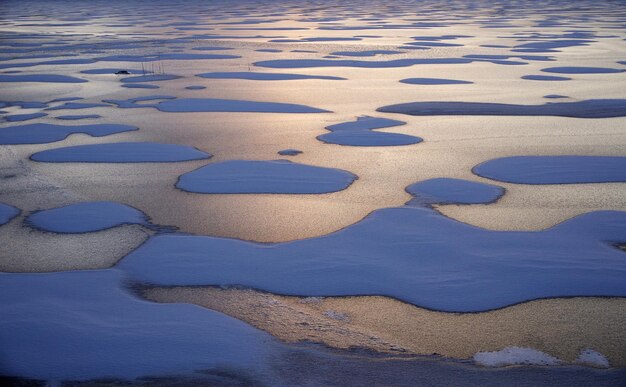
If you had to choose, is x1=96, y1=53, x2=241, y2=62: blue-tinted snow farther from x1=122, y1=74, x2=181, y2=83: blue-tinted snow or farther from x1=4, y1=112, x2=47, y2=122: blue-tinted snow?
x1=4, y1=112, x2=47, y2=122: blue-tinted snow

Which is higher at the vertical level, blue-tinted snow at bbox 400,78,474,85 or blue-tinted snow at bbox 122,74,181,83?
blue-tinted snow at bbox 122,74,181,83

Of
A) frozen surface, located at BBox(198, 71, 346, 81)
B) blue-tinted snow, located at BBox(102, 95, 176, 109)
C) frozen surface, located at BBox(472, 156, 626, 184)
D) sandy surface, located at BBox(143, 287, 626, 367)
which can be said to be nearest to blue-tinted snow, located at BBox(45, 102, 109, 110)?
blue-tinted snow, located at BBox(102, 95, 176, 109)

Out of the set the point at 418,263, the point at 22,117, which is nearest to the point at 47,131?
the point at 22,117

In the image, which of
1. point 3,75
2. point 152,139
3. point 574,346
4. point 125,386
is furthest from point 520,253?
point 3,75

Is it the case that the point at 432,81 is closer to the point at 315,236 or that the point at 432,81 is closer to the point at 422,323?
the point at 315,236

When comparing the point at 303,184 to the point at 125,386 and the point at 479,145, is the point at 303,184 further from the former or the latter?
the point at 125,386

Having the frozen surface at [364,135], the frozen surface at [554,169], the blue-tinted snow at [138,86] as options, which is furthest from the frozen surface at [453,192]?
the blue-tinted snow at [138,86]

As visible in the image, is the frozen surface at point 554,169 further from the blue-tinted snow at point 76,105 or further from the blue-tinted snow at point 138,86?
the blue-tinted snow at point 138,86
